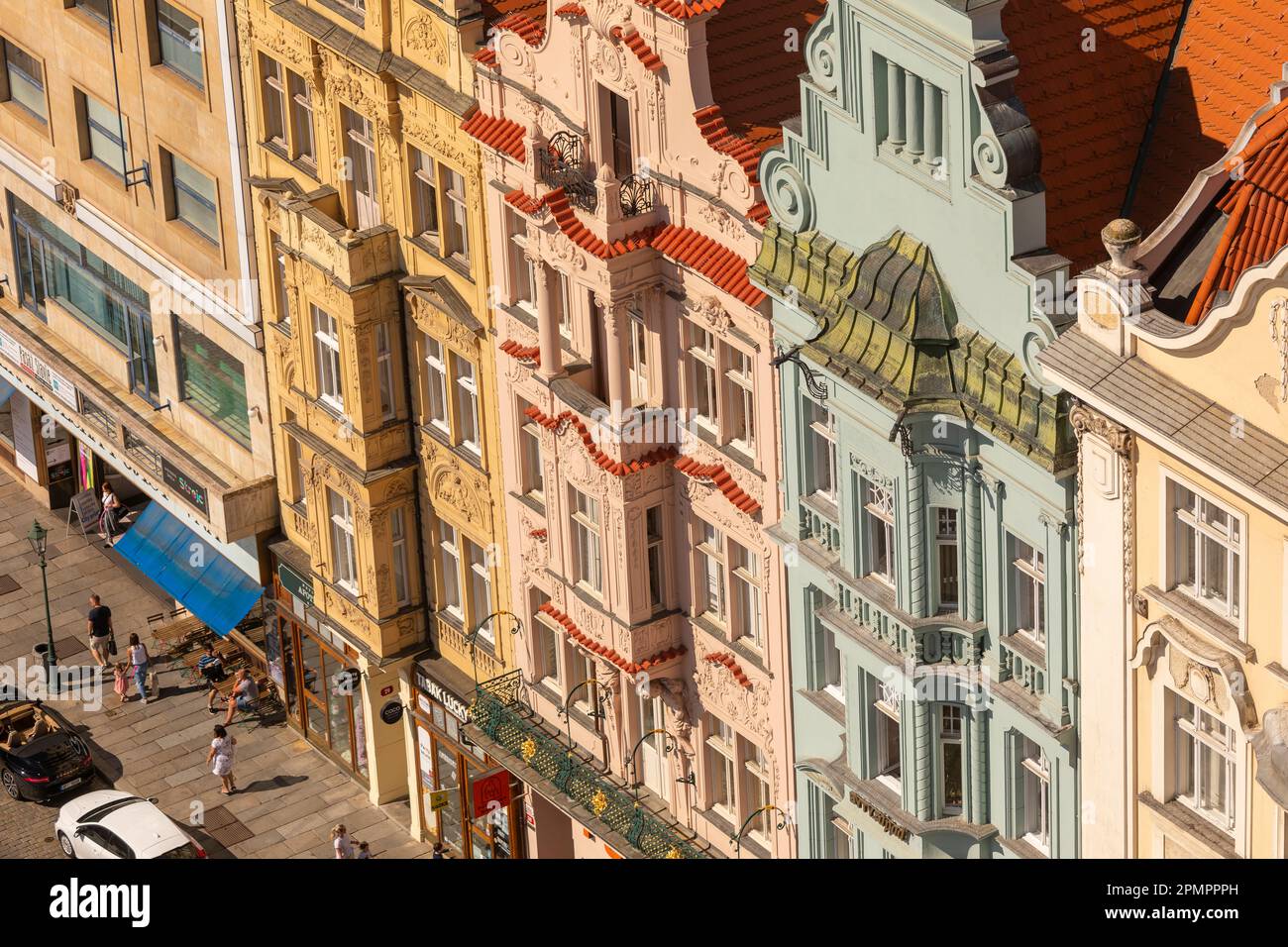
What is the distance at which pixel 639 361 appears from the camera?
1956 inches

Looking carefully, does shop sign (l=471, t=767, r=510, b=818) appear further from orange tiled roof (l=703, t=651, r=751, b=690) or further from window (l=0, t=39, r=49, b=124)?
window (l=0, t=39, r=49, b=124)

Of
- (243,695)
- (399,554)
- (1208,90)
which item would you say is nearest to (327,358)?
(399,554)

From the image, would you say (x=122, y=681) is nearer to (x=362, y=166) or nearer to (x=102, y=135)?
(x=102, y=135)

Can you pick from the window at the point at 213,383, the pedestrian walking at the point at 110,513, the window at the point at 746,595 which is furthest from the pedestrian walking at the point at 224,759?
the window at the point at 746,595

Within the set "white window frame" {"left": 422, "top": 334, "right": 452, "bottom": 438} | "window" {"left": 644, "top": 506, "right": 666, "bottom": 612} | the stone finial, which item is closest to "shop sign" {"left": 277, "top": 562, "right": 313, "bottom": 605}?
"white window frame" {"left": 422, "top": 334, "right": 452, "bottom": 438}

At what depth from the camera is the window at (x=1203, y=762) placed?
37.3 m

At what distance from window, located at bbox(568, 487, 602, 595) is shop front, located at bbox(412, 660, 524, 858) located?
22.5 feet

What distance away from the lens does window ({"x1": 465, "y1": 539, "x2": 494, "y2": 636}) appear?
58531 mm

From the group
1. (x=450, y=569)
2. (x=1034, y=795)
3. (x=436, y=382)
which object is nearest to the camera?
(x=1034, y=795)

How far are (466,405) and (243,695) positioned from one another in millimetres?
15555

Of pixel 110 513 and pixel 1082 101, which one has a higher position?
pixel 110 513

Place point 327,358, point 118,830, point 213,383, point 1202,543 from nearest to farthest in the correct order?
point 1202,543, point 327,358, point 118,830, point 213,383
